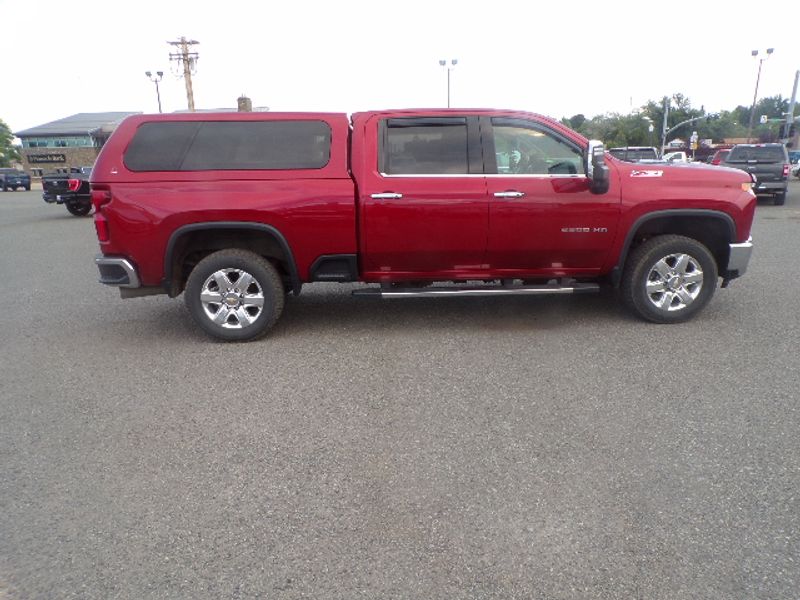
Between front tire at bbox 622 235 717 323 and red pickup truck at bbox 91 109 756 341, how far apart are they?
1 centimetres

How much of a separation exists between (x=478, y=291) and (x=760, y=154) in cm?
1686

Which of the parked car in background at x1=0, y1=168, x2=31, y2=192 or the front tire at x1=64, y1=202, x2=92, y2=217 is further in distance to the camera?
the parked car in background at x1=0, y1=168, x2=31, y2=192

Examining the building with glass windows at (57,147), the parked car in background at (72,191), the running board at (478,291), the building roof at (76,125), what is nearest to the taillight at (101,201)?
the running board at (478,291)

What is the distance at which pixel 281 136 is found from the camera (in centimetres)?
534

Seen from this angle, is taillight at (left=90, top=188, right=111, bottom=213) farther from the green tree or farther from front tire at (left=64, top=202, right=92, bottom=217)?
the green tree

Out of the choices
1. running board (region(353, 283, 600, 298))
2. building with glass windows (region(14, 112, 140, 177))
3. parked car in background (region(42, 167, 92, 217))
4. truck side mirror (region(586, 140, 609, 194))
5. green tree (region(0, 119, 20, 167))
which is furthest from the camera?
green tree (region(0, 119, 20, 167))

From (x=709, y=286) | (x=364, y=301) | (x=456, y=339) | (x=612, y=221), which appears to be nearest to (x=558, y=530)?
(x=456, y=339)

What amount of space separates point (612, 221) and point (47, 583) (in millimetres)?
4840

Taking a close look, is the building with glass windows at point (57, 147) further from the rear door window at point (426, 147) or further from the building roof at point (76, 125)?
the rear door window at point (426, 147)

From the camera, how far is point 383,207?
521 cm

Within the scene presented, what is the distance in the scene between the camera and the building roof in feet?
245

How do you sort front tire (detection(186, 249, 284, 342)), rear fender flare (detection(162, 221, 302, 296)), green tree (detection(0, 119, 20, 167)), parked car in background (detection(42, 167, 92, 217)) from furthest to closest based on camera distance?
green tree (detection(0, 119, 20, 167)) < parked car in background (detection(42, 167, 92, 217)) < front tire (detection(186, 249, 284, 342)) < rear fender flare (detection(162, 221, 302, 296))

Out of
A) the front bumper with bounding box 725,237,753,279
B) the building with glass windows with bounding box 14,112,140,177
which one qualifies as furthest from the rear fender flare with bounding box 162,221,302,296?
the building with glass windows with bounding box 14,112,140,177

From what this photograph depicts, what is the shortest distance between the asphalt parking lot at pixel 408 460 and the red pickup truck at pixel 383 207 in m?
0.52
